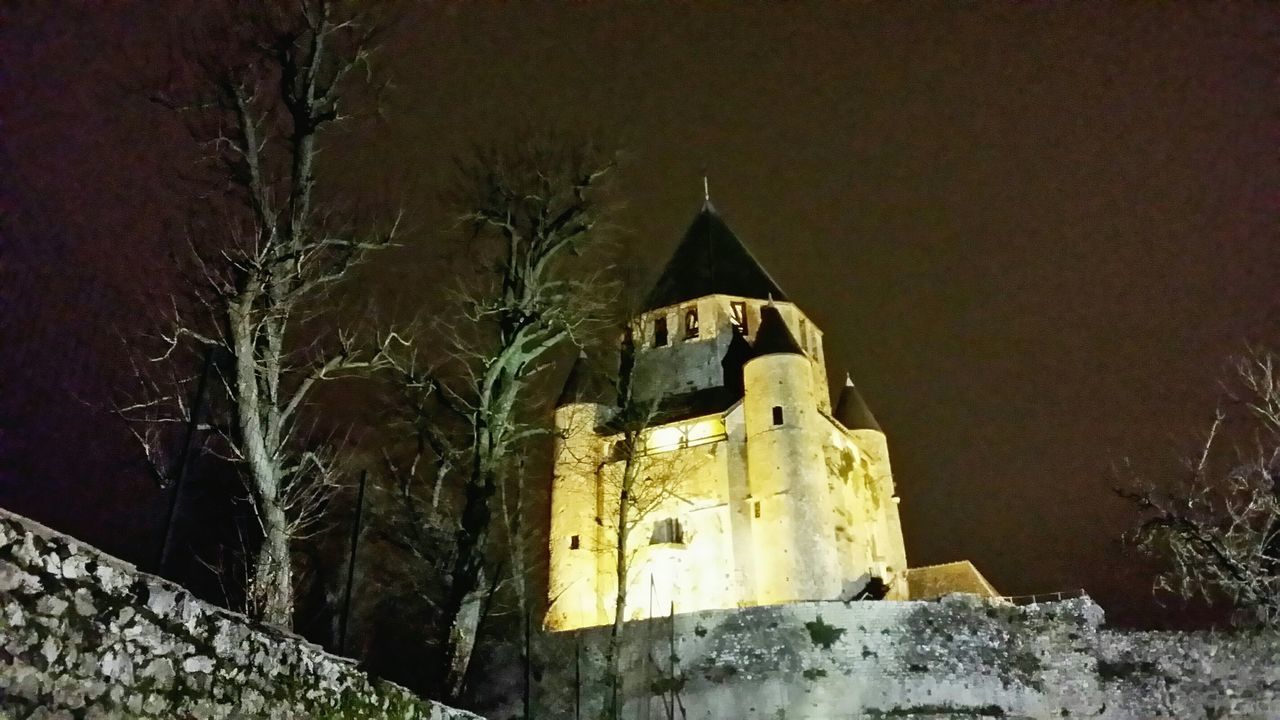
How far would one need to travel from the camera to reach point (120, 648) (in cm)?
589

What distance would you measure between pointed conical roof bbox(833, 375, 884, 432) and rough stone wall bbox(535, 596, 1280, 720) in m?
16.3

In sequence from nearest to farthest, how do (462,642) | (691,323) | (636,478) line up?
(462,642) < (636,478) < (691,323)

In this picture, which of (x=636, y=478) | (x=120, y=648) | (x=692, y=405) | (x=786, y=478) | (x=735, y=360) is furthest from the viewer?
(x=735, y=360)

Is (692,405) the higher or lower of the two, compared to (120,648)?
higher

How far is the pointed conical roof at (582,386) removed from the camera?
1533 inches

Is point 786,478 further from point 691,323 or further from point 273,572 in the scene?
point 273,572

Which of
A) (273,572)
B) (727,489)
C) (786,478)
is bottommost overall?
(273,572)

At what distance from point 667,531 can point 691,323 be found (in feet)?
34.9

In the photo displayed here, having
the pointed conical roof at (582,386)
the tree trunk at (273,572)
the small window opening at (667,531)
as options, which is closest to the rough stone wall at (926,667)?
the small window opening at (667,531)

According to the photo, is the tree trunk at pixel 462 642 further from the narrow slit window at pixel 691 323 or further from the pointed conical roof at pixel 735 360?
the narrow slit window at pixel 691 323

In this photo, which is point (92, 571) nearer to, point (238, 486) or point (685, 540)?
point (238, 486)

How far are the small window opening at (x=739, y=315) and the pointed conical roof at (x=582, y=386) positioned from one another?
700cm

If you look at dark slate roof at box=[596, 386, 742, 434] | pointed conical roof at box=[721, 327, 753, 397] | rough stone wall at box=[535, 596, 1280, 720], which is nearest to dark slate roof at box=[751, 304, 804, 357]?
pointed conical roof at box=[721, 327, 753, 397]

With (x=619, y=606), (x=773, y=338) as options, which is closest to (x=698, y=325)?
(x=773, y=338)
